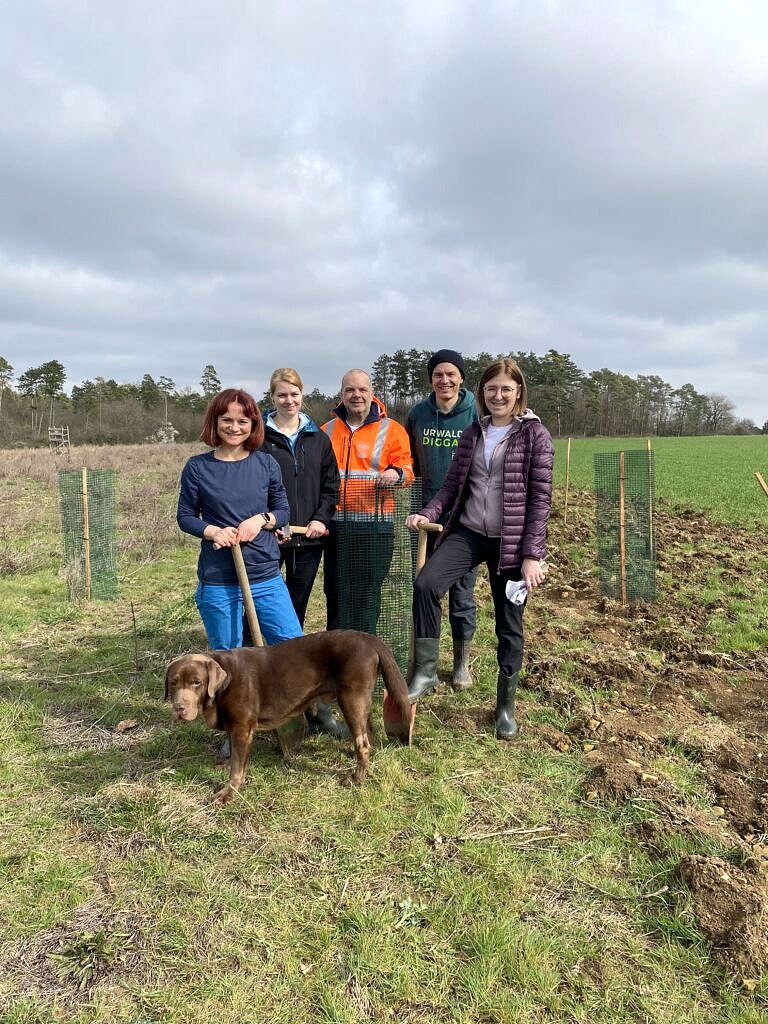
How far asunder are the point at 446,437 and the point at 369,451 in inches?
30.6

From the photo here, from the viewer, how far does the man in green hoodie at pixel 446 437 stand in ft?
15.8

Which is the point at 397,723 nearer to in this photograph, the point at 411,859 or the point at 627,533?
the point at 411,859

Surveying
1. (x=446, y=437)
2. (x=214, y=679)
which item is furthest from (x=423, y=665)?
(x=446, y=437)

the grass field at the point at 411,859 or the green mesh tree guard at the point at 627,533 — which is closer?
the grass field at the point at 411,859

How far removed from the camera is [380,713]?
459cm

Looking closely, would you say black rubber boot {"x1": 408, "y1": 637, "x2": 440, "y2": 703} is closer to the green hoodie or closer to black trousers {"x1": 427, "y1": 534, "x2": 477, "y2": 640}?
black trousers {"x1": 427, "y1": 534, "x2": 477, "y2": 640}

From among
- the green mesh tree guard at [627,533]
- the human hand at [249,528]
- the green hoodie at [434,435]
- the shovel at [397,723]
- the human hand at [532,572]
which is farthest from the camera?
the green mesh tree guard at [627,533]

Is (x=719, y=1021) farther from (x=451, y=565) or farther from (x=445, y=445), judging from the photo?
(x=445, y=445)

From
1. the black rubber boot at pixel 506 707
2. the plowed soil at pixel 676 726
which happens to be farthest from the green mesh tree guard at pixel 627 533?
the black rubber boot at pixel 506 707

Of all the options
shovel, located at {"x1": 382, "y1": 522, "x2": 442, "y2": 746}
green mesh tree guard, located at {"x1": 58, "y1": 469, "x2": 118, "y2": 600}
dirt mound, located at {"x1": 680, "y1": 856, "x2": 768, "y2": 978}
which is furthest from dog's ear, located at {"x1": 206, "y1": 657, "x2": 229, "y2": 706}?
green mesh tree guard, located at {"x1": 58, "y1": 469, "x2": 118, "y2": 600}

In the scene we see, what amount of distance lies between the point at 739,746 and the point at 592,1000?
2.47 m

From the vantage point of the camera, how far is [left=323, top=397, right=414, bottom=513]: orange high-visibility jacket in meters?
4.55

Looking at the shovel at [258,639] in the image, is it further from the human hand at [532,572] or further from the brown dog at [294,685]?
the human hand at [532,572]

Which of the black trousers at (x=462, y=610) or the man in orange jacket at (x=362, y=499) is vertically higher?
the man in orange jacket at (x=362, y=499)
